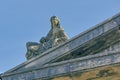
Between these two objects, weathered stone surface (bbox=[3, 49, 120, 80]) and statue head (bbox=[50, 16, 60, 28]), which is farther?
statue head (bbox=[50, 16, 60, 28])

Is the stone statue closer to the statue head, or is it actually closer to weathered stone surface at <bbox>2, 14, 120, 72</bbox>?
the statue head

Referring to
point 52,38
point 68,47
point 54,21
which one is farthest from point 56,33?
point 68,47

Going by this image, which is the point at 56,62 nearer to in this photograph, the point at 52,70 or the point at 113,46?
the point at 52,70

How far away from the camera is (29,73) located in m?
26.3

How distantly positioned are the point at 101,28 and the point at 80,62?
→ 1997 millimetres

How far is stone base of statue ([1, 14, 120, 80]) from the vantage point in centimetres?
2480

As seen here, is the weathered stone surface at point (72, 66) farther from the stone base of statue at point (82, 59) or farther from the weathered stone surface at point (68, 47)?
the weathered stone surface at point (68, 47)

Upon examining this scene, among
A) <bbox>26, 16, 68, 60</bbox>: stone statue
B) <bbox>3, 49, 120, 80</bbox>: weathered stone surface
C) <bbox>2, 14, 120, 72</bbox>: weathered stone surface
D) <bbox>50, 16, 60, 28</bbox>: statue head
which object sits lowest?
<bbox>3, 49, 120, 80</bbox>: weathered stone surface

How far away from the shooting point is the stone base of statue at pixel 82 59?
24797mm

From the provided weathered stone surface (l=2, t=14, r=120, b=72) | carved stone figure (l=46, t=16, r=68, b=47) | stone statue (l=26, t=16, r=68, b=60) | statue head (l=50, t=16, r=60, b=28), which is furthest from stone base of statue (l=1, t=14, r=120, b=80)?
statue head (l=50, t=16, r=60, b=28)

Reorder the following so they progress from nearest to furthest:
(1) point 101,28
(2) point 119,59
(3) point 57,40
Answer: (2) point 119,59
(1) point 101,28
(3) point 57,40

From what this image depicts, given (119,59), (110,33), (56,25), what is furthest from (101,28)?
(56,25)

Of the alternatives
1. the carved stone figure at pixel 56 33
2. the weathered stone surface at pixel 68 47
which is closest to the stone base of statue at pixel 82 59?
the weathered stone surface at pixel 68 47

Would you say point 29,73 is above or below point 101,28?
below
